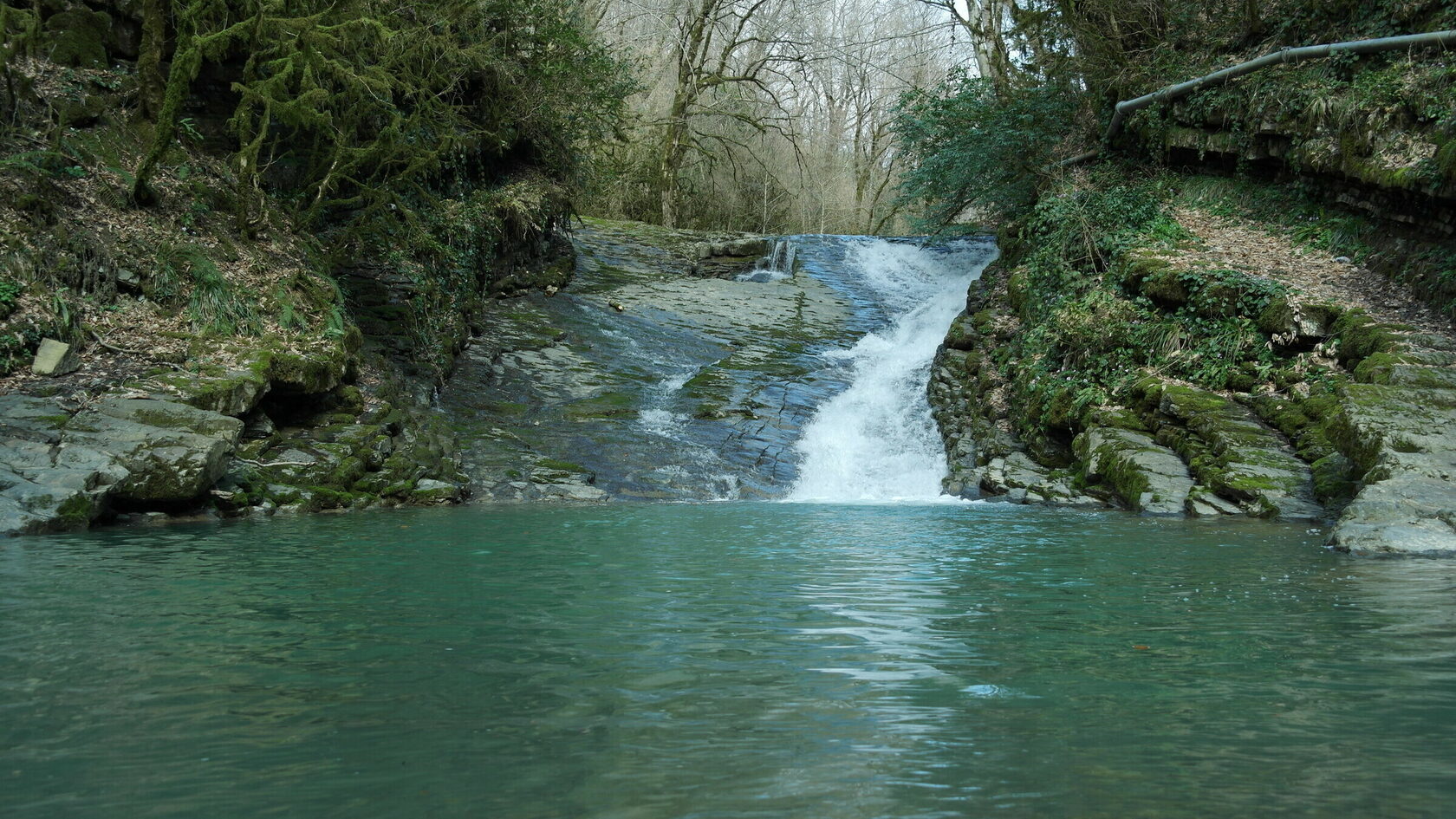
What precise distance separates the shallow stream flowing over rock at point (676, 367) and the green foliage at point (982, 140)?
2.73 metres

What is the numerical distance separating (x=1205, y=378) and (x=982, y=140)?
802 cm

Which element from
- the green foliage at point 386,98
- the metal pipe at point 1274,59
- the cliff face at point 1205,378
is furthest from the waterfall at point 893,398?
the green foliage at point 386,98

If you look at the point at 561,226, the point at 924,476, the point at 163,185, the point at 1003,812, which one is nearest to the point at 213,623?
the point at 1003,812

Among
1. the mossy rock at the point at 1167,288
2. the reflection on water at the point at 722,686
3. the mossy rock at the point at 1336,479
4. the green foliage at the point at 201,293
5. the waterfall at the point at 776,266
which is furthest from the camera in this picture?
the waterfall at the point at 776,266

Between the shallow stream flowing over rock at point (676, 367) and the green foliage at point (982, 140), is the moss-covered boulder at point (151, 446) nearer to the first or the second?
the shallow stream flowing over rock at point (676, 367)

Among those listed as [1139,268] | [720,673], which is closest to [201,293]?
[720,673]

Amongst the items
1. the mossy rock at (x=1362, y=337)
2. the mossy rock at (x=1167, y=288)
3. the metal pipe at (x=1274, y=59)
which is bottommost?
the mossy rock at (x=1362, y=337)

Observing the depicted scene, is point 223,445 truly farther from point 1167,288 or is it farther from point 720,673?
point 1167,288

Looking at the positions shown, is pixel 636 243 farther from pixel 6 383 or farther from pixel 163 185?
pixel 6 383

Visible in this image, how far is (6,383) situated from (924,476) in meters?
10.6

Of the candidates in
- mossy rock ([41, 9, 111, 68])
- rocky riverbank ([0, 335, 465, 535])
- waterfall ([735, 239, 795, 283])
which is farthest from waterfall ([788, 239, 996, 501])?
mossy rock ([41, 9, 111, 68])

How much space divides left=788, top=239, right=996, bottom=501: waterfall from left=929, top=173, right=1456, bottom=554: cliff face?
50 cm

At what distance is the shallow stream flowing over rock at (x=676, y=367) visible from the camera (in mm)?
12172

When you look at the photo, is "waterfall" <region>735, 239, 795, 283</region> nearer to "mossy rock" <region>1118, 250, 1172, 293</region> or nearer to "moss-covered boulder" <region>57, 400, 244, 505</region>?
"mossy rock" <region>1118, 250, 1172, 293</region>
